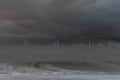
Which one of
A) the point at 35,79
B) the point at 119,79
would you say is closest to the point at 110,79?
the point at 119,79

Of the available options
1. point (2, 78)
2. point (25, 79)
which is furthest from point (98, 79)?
point (2, 78)

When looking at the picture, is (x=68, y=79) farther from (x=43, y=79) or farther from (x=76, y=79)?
(x=43, y=79)

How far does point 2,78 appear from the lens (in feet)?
58.4

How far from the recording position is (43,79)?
17531 mm

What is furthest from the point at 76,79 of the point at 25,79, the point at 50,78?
the point at 25,79

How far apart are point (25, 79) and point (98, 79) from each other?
199 inches

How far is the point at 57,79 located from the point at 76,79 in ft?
4.39

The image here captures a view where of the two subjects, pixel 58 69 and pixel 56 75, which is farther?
pixel 58 69

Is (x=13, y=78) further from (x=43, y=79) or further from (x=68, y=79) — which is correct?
(x=68, y=79)

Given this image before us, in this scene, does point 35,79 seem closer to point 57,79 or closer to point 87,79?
point 57,79

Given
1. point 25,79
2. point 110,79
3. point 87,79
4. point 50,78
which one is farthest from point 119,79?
point 25,79

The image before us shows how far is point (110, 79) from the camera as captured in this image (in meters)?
A: 17.6

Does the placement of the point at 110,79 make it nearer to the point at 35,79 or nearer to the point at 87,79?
the point at 87,79

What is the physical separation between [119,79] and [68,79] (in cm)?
348
